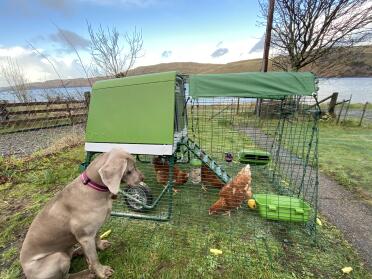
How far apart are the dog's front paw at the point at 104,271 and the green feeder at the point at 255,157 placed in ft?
12.5

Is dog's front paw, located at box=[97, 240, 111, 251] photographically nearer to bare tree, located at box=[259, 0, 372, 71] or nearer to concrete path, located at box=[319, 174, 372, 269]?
concrete path, located at box=[319, 174, 372, 269]

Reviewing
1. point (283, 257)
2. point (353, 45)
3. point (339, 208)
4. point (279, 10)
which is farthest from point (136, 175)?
point (353, 45)

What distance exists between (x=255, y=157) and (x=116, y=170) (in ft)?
13.2

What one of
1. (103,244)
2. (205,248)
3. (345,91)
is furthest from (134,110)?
(345,91)

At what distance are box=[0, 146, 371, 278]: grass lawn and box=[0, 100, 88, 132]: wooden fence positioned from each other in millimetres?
8398

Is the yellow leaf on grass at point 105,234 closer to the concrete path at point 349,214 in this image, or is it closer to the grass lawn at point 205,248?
the grass lawn at point 205,248

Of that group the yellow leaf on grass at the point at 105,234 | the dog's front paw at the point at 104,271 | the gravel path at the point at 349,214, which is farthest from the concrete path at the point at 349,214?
the yellow leaf on grass at the point at 105,234

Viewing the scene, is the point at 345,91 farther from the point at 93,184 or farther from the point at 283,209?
the point at 93,184

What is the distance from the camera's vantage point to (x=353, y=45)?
1406cm

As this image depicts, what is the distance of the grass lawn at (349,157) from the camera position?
5.22 m

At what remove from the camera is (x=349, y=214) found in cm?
408

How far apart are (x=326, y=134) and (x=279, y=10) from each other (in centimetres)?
822

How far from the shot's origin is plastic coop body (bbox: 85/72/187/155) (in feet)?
11.1

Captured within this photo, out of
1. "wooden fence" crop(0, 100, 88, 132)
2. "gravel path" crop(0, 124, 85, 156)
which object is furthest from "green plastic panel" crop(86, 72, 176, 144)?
"wooden fence" crop(0, 100, 88, 132)
